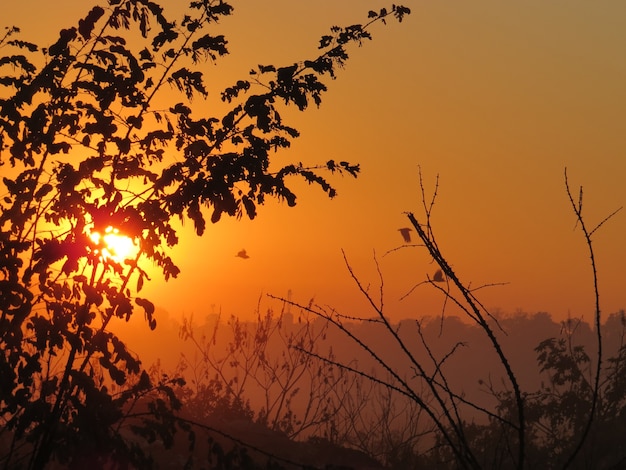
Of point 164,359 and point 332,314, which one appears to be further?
point 164,359

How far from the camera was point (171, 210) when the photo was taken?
158 inches

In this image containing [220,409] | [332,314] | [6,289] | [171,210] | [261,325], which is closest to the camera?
[332,314]

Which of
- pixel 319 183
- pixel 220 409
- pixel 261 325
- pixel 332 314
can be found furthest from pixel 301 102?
pixel 220 409

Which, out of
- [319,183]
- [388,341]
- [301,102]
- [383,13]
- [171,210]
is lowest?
[171,210]

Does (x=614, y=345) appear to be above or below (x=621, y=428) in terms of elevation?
above

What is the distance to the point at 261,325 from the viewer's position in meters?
13.7

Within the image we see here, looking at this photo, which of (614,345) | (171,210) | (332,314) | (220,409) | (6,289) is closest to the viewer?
(332,314)

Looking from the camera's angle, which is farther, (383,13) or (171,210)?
(383,13)

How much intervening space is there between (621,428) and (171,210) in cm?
1434

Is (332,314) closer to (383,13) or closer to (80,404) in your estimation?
(80,404)

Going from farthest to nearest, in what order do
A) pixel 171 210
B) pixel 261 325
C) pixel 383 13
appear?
pixel 261 325 < pixel 383 13 < pixel 171 210

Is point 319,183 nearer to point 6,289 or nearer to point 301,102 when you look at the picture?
point 301,102

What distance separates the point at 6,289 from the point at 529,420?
1353 cm

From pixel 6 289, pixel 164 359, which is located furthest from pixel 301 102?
pixel 164 359
